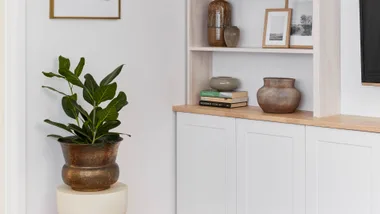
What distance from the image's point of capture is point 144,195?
3.87m

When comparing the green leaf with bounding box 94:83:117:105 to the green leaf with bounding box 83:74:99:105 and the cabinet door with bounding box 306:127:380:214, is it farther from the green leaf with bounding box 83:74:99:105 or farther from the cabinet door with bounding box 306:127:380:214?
the cabinet door with bounding box 306:127:380:214

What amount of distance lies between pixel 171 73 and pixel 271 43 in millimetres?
636

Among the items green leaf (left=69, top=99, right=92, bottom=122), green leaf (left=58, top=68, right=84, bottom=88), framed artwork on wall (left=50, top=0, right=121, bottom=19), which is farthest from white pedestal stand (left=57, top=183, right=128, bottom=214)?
framed artwork on wall (left=50, top=0, right=121, bottom=19)

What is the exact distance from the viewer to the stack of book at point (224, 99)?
3838 millimetres

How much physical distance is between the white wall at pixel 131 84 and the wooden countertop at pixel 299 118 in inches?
8.9

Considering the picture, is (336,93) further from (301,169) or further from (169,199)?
(169,199)

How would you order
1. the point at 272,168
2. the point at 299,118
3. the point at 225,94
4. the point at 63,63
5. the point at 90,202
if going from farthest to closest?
the point at 225,94, the point at 272,168, the point at 299,118, the point at 63,63, the point at 90,202

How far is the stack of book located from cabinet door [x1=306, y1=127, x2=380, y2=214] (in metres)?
0.62

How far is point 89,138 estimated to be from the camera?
321 centimetres

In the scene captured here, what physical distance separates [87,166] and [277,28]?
51.7 inches

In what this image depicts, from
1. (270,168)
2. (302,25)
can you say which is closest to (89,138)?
(270,168)

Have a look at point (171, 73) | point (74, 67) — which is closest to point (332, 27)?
point (171, 73)

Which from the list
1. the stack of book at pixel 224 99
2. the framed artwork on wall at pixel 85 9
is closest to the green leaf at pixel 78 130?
the framed artwork on wall at pixel 85 9

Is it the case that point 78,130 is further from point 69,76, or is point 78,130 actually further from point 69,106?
point 69,76
